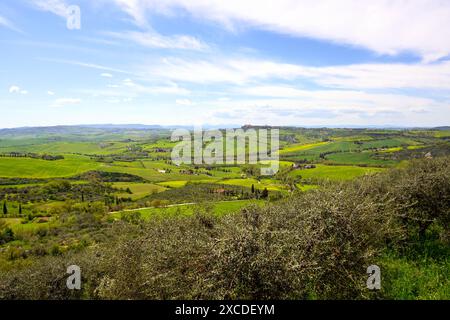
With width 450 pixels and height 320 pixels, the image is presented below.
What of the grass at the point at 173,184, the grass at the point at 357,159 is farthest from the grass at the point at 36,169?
the grass at the point at 357,159

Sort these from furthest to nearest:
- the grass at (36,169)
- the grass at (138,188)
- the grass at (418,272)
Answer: the grass at (36,169) < the grass at (138,188) < the grass at (418,272)

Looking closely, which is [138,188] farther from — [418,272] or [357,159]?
[418,272]

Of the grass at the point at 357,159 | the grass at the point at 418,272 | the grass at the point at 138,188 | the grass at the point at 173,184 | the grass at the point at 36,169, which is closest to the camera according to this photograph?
the grass at the point at 418,272

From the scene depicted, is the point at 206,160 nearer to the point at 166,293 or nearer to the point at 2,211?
the point at 2,211

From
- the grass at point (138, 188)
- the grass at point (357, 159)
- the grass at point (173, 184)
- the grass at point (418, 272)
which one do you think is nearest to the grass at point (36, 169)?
the grass at point (138, 188)

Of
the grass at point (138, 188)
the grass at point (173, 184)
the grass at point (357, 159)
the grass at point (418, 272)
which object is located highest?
the grass at point (418, 272)

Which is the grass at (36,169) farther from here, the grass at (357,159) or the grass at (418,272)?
the grass at (418,272)

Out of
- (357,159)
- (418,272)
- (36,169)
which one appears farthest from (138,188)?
(418,272)

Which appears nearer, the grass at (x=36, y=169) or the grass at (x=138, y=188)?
the grass at (x=138, y=188)

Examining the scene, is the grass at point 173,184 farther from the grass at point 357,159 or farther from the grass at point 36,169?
the grass at point 357,159

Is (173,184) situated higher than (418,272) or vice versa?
(418,272)

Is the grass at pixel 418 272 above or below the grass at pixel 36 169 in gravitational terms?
above
